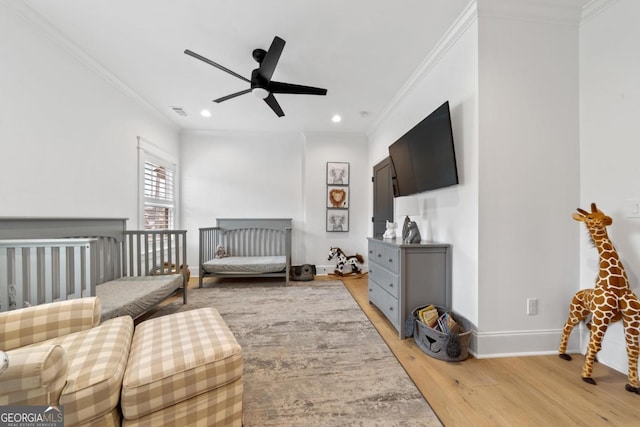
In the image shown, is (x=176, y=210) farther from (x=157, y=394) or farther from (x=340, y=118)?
(x=157, y=394)

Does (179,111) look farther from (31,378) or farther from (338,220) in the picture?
(31,378)

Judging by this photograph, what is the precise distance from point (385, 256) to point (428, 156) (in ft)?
3.27

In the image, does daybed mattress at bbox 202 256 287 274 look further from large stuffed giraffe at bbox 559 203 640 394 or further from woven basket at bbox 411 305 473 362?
large stuffed giraffe at bbox 559 203 640 394

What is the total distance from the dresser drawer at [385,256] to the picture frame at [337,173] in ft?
6.18

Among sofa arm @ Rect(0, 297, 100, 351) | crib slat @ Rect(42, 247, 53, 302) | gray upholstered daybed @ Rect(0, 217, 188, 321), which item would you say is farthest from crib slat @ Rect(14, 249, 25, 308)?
sofa arm @ Rect(0, 297, 100, 351)

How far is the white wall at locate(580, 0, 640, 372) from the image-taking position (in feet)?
4.94

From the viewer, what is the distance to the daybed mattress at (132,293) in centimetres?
175

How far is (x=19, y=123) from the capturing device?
1813 millimetres

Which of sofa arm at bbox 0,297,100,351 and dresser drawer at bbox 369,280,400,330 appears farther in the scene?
dresser drawer at bbox 369,280,400,330

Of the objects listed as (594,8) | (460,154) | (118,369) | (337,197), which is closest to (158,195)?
(337,197)

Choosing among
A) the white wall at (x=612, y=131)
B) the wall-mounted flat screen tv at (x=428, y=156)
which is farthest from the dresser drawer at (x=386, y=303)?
the white wall at (x=612, y=131)

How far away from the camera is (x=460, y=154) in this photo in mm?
1941

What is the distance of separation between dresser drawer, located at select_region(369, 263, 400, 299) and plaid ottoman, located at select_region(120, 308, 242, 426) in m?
1.41

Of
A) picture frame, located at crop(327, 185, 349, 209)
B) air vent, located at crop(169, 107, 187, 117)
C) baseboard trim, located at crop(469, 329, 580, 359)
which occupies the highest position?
air vent, located at crop(169, 107, 187, 117)
